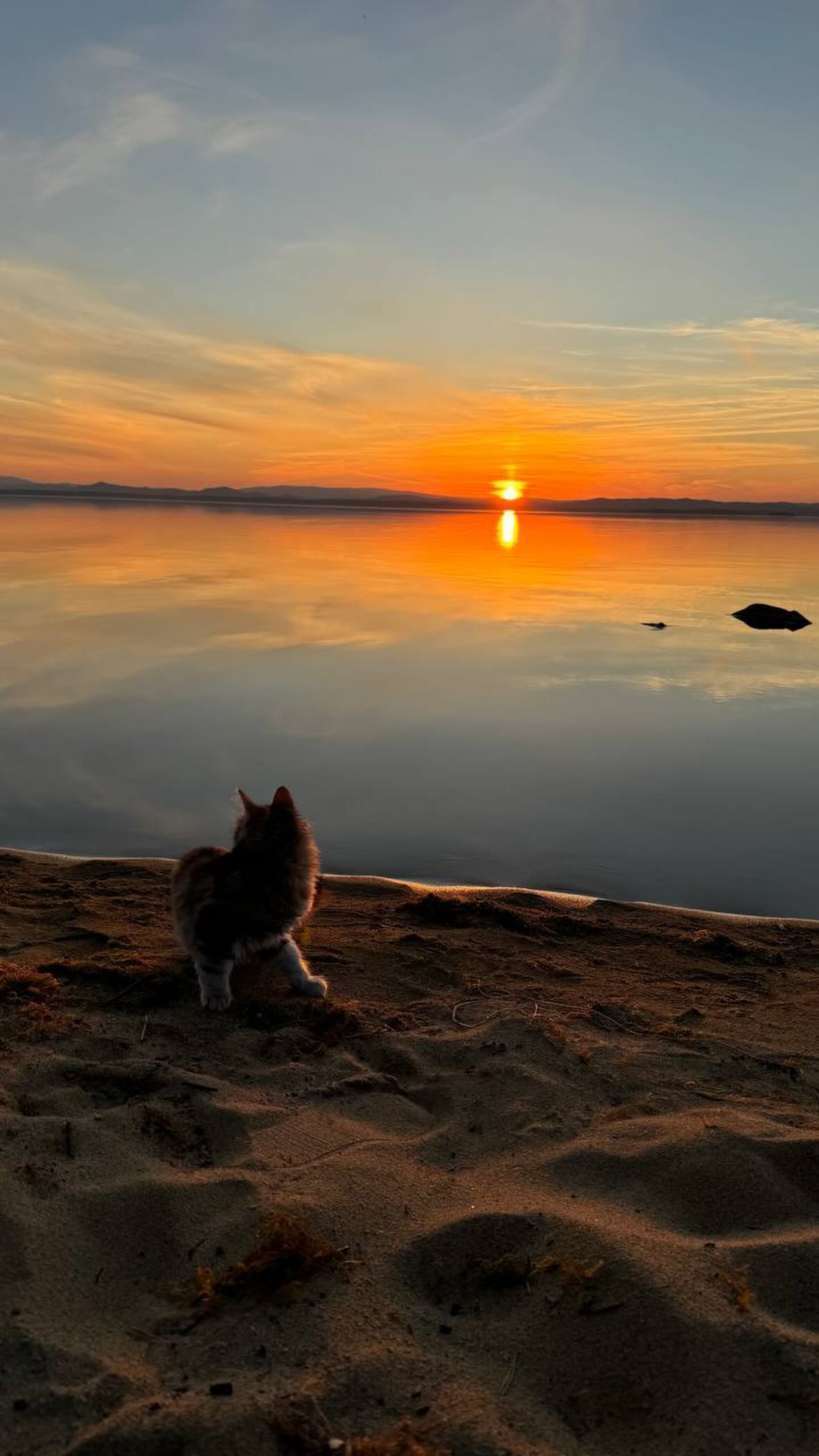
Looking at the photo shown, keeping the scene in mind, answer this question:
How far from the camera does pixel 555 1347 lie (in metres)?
2.31

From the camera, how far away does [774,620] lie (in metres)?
18.3

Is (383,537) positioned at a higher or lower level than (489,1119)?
higher

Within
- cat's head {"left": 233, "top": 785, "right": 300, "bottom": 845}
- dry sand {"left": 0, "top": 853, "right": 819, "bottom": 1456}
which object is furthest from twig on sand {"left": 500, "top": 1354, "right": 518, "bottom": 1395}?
cat's head {"left": 233, "top": 785, "right": 300, "bottom": 845}

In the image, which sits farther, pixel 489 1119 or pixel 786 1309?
pixel 489 1119

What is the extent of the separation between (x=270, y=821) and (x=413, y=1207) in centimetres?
230

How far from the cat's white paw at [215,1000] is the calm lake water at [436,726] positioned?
2809mm

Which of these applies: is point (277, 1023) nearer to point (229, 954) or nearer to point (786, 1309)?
point (229, 954)

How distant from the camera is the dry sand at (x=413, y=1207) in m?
2.09

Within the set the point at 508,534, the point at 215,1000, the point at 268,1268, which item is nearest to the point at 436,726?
the point at 215,1000

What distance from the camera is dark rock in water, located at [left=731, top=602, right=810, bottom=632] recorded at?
720 inches

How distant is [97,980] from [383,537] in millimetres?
45559

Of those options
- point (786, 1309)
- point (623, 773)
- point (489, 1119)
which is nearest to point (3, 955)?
point (489, 1119)

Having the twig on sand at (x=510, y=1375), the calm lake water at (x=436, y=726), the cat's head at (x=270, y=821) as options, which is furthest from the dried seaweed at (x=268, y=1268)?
the calm lake water at (x=436, y=726)

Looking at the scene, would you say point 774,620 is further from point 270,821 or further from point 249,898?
point 249,898
